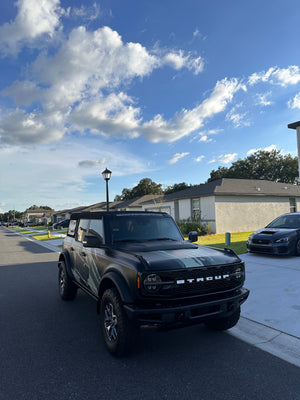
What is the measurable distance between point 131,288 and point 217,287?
1.13 meters

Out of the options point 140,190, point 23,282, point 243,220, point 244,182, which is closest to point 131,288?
point 23,282

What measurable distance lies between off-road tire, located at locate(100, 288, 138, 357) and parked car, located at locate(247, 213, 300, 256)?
7.54 metres

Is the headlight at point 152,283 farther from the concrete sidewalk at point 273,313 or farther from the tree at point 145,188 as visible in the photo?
the tree at point 145,188

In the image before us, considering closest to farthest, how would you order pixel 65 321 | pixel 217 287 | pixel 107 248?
1. pixel 217 287
2. pixel 107 248
3. pixel 65 321

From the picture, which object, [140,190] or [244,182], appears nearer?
[244,182]

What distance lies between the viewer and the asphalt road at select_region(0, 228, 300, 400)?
2.79m

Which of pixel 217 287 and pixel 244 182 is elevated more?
pixel 244 182

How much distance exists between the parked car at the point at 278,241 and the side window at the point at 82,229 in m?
6.94

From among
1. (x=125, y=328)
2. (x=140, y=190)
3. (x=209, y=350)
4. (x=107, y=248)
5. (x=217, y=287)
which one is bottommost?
(x=209, y=350)

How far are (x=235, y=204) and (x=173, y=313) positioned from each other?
2012 cm

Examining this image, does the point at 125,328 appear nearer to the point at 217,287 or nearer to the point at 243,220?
the point at 217,287

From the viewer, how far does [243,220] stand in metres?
22.4

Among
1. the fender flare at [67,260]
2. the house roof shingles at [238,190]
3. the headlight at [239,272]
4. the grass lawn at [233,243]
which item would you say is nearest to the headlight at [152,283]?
the headlight at [239,272]

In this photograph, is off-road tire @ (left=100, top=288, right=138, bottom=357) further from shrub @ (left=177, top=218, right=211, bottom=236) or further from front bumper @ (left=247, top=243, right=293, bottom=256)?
shrub @ (left=177, top=218, right=211, bottom=236)
